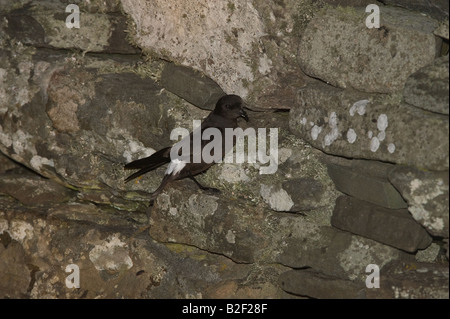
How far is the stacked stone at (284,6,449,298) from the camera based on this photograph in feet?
10.2

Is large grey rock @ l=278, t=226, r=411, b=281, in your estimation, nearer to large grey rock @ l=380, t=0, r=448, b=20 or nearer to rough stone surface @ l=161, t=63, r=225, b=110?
rough stone surface @ l=161, t=63, r=225, b=110

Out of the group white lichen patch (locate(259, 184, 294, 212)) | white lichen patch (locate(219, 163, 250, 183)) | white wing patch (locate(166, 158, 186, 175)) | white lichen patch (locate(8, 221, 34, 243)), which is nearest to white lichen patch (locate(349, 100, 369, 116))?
white lichen patch (locate(259, 184, 294, 212))

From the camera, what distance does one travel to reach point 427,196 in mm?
3109

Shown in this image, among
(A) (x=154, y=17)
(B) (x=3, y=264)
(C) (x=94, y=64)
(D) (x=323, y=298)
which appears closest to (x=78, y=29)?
(C) (x=94, y=64)


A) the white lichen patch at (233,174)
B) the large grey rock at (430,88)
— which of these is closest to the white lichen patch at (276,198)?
the white lichen patch at (233,174)

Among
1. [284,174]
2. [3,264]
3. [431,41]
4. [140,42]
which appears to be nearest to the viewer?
[431,41]

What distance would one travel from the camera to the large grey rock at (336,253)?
3.59 meters

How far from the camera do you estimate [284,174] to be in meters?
3.99

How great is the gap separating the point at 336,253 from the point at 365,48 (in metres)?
1.07

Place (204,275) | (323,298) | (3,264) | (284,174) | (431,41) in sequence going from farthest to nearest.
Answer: (3,264)
(204,275)
(284,174)
(323,298)
(431,41)

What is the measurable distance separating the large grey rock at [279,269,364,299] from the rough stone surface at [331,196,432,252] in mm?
276

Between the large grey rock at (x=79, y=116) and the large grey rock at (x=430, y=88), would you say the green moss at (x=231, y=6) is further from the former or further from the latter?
the large grey rock at (x=430, y=88)

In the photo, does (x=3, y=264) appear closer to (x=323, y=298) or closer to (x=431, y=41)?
(x=323, y=298)

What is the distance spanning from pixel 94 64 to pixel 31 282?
1548 millimetres
